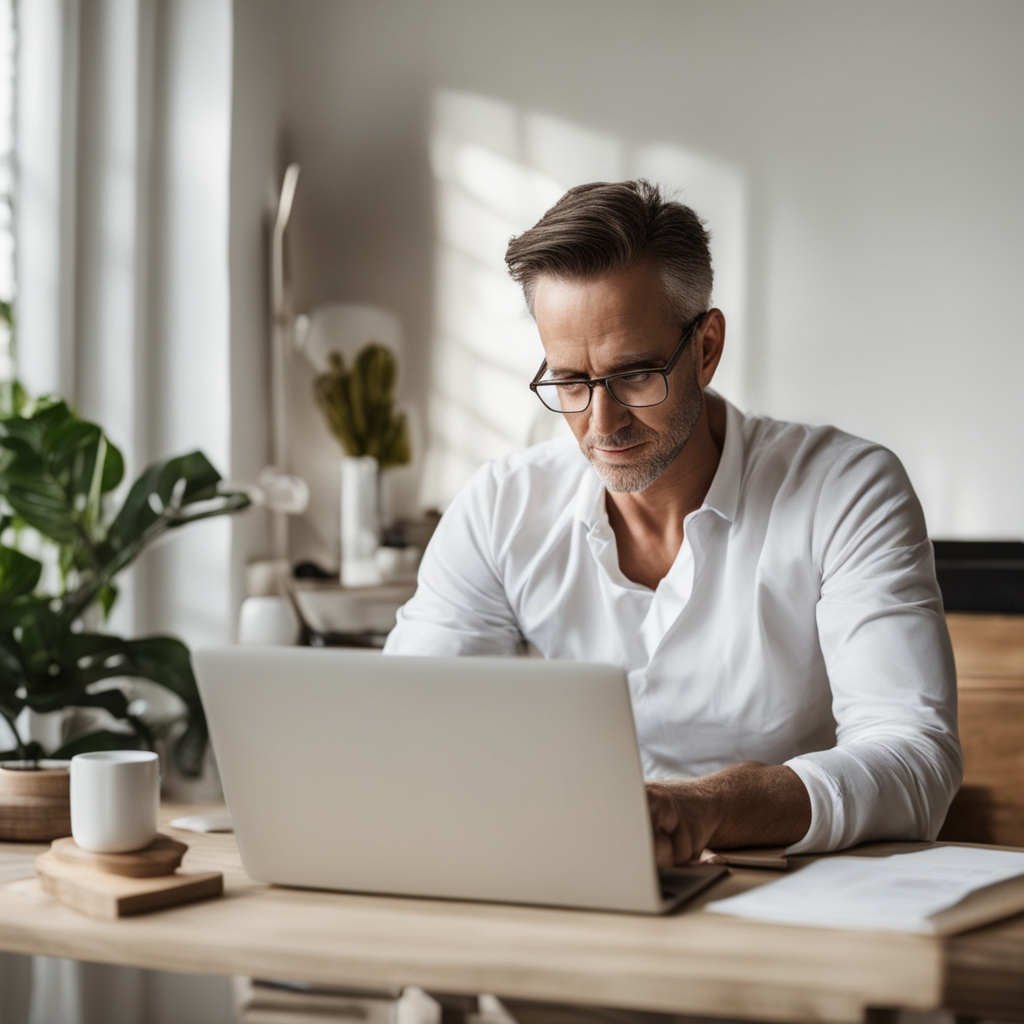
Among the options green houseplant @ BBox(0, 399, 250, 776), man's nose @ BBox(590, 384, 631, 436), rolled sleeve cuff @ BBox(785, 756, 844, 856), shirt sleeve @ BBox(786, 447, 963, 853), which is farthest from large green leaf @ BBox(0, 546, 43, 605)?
rolled sleeve cuff @ BBox(785, 756, 844, 856)

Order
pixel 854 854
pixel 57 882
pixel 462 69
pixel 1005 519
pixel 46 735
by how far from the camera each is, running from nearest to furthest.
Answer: pixel 57 882 < pixel 854 854 < pixel 46 735 < pixel 1005 519 < pixel 462 69

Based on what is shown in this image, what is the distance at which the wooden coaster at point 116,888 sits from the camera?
975mm

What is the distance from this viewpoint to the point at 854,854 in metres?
1.17

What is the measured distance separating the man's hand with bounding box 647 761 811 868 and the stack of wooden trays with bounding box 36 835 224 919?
15.9 inches

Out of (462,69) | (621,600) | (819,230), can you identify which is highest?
(462,69)

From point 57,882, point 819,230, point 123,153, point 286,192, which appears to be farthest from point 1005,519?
point 57,882

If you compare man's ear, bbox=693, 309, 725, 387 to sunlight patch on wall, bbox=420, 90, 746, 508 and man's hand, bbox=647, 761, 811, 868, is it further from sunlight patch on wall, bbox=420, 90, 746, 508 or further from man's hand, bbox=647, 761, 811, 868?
sunlight patch on wall, bbox=420, 90, 746, 508

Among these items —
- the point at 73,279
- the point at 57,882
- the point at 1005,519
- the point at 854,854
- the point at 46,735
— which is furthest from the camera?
the point at 1005,519

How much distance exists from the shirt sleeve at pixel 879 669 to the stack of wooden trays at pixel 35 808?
78cm

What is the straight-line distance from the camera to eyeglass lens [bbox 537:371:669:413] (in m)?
1.57

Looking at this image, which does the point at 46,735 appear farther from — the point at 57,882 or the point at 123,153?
the point at 57,882

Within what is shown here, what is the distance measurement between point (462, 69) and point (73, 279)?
4.45ft

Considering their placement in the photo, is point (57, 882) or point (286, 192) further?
point (286, 192)

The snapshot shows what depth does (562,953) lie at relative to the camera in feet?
2.85
